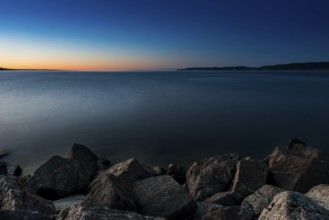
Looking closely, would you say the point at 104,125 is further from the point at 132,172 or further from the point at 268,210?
the point at 268,210

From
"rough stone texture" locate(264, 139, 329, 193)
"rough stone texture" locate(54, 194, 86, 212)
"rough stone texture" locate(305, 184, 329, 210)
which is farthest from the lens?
"rough stone texture" locate(264, 139, 329, 193)

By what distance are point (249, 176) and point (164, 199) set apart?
509 centimetres

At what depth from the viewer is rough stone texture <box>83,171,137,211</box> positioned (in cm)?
753

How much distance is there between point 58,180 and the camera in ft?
39.7

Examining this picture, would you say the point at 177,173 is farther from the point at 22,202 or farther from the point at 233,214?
the point at 233,214

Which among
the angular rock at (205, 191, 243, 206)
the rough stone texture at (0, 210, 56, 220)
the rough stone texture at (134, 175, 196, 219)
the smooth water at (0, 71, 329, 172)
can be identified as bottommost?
the smooth water at (0, 71, 329, 172)

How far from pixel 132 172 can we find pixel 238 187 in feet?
12.9

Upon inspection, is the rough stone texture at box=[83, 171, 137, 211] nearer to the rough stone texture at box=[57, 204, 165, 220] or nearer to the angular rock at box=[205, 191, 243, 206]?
the rough stone texture at box=[57, 204, 165, 220]

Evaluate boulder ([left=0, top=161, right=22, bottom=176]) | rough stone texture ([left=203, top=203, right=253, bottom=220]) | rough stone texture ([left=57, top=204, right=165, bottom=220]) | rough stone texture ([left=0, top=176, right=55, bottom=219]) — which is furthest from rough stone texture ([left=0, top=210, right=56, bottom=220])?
boulder ([left=0, top=161, right=22, bottom=176])

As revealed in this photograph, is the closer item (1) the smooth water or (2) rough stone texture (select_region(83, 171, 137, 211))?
(2) rough stone texture (select_region(83, 171, 137, 211))

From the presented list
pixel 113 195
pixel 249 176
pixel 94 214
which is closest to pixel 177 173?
pixel 249 176

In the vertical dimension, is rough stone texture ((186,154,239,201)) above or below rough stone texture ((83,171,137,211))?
below

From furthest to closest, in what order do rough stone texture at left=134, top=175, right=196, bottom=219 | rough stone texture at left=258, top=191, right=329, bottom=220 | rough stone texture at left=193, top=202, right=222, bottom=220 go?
1. rough stone texture at left=193, top=202, right=222, bottom=220
2. rough stone texture at left=134, top=175, right=196, bottom=219
3. rough stone texture at left=258, top=191, right=329, bottom=220

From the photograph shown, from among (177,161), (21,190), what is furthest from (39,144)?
(21,190)
